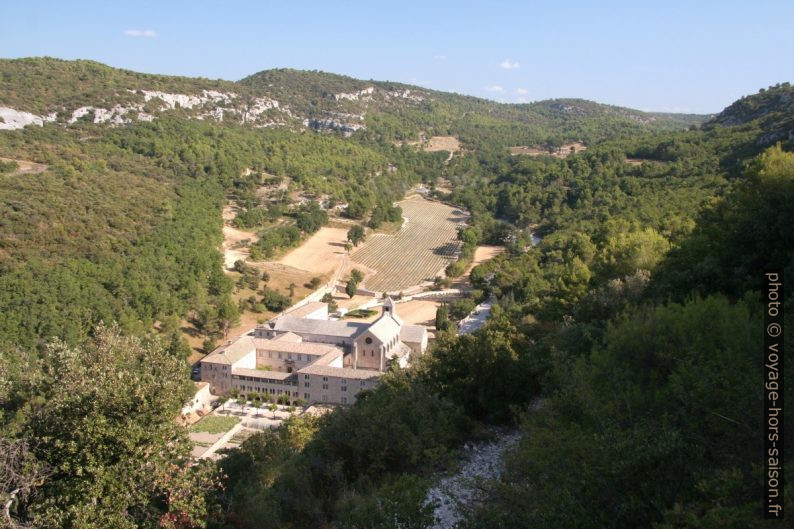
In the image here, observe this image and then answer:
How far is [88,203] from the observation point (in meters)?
41.6

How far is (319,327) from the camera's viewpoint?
34500 mm

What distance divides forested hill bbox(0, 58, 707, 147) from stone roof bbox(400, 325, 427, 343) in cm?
5112

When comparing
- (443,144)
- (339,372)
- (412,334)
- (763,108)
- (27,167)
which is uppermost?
(763,108)

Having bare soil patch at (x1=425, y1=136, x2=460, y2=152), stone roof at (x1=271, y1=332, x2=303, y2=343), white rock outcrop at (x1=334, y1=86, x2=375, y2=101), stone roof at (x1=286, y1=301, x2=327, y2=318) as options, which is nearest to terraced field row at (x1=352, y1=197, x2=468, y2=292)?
stone roof at (x1=286, y1=301, x2=327, y2=318)

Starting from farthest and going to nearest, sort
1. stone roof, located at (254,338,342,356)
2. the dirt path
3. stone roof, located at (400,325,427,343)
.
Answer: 1. the dirt path
2. stone roof, located at (400,325,427,343)
3. stone roof, located at (254,338,342,356)

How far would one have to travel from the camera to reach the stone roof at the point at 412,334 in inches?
1313

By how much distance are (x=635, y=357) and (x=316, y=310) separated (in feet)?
99.4

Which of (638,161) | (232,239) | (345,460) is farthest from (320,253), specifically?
(345,460)

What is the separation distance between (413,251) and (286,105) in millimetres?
64660

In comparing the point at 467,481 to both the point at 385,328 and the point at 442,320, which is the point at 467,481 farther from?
the point at 442,320

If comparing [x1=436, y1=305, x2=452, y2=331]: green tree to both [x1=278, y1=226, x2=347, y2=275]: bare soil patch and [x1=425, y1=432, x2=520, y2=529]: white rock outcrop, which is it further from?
[x1=425, y1=432, x2=520, y2=529]: white rock outcrop

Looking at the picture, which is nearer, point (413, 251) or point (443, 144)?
point (413, 251)

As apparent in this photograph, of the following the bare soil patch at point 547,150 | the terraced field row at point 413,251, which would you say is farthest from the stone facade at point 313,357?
the bare soil patch at point 547,150

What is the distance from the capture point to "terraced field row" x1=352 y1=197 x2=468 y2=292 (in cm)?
5419
